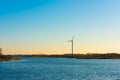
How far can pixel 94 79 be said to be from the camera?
6425 centimetres

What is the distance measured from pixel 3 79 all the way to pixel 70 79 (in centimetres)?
1303

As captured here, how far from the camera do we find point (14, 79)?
63312mm

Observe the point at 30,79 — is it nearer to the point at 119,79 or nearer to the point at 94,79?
the point at 94,79

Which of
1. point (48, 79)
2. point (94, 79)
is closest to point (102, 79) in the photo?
point (94, 79)

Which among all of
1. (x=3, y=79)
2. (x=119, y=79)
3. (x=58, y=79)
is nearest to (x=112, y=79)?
(x=119, y=79)

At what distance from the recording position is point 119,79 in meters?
65.2

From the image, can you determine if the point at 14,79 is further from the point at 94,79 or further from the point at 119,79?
the point at 119,79

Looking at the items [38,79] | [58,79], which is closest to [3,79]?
[38,79]

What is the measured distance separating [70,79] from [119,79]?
32.5 feet

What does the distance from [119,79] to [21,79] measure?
19.5 metres

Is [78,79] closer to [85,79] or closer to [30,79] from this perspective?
[85,79]

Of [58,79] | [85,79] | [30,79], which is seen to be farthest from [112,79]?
[30,79]

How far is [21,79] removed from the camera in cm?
6341

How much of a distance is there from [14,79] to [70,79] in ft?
35.9
